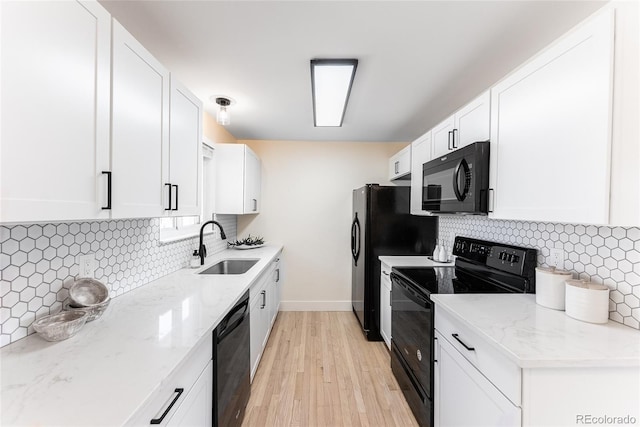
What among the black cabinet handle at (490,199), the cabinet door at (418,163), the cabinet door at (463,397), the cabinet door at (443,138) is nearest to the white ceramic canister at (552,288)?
the black cabinet handle at (490,199)

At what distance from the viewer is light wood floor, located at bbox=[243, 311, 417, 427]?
1837 millimetres

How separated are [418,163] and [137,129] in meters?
2.41

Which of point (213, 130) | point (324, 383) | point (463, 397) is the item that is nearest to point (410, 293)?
point (463, 397)

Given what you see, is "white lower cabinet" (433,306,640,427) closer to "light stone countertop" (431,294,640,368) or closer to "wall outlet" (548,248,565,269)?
"light stone countertop" (431,294,640,368)

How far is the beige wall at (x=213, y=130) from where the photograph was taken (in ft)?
8.86

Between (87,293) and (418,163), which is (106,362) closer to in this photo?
(87,293)

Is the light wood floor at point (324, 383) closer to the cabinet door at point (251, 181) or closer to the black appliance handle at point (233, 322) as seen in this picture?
the black appliance handle at point (233, 322)

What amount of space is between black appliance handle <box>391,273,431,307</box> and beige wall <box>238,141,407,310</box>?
1603 millimetres

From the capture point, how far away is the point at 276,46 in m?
1.58

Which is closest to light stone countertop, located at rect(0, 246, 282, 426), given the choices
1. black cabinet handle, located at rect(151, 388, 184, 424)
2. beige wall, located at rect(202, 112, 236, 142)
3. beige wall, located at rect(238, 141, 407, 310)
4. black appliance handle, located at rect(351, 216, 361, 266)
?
black cabinet handle, located at rect(151, 388, 184, 424)

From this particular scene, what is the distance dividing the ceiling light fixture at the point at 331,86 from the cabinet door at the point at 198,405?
1.89 m

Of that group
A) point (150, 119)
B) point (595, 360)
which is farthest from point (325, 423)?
point (150, 119)

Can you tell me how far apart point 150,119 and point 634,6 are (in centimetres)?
199

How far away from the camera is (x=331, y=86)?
205 cm
